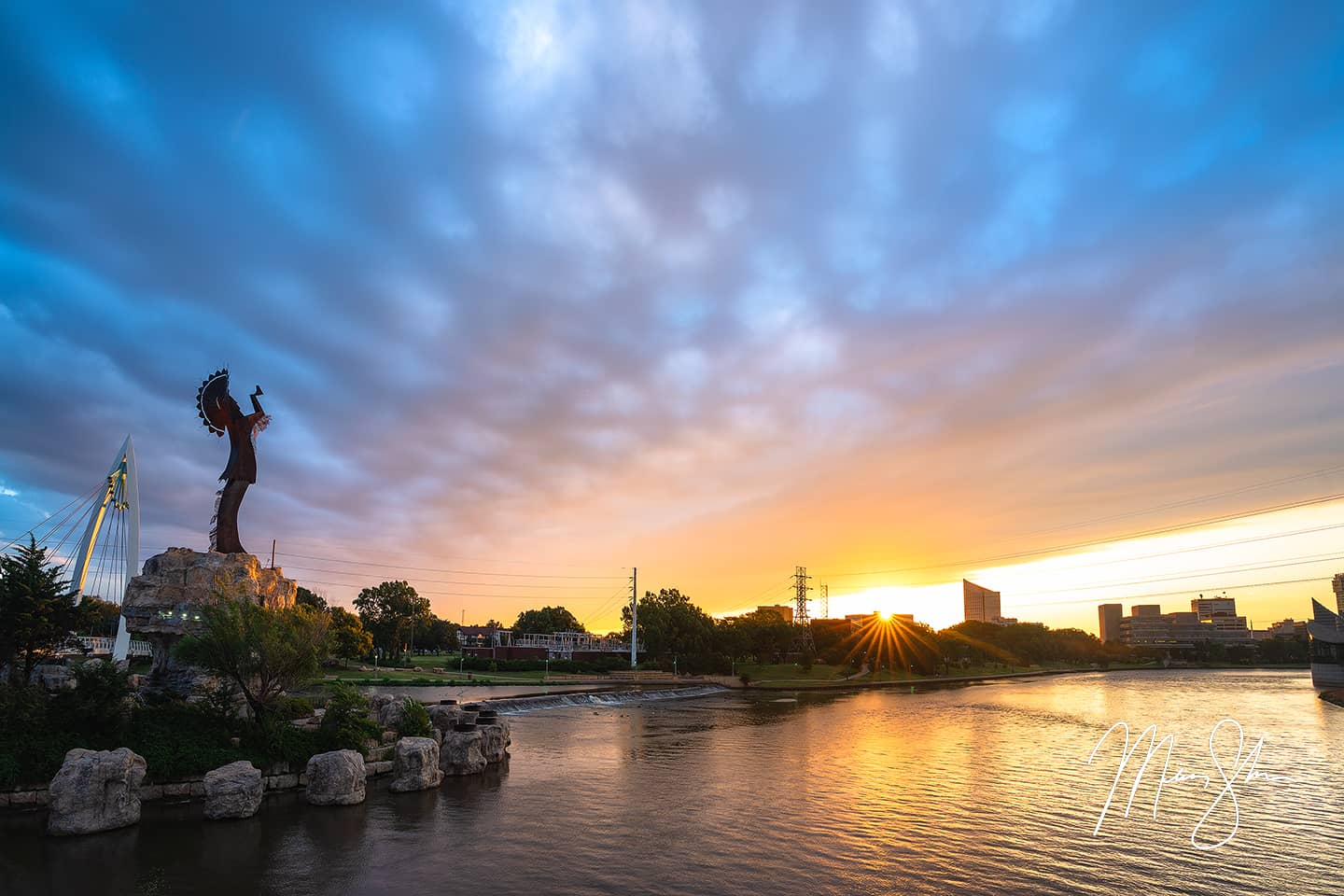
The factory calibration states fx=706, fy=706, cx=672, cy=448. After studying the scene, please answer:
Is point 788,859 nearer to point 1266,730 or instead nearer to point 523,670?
point 1266,730

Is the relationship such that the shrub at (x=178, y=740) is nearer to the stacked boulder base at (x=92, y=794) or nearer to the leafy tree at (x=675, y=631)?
the stacked boulder base at (x=92, y=794)

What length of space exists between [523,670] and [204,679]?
267 feet

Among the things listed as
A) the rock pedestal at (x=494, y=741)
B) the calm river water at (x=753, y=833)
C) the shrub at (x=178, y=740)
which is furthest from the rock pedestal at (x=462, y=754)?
the shrub at (x=178, y=740)

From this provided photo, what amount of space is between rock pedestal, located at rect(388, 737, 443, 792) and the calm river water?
764 millimetres

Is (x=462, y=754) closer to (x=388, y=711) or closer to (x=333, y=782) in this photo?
(x=388, y=711)

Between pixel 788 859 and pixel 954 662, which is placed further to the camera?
pixel 954 662

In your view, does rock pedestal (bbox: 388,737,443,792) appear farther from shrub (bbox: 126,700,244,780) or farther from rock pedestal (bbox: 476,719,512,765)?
shrub (bbox: 126,700,244,780)

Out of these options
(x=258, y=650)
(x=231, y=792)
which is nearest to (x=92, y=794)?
(x=231, y=792)

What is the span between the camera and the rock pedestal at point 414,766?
35500mm

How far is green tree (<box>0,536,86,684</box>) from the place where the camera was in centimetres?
4525

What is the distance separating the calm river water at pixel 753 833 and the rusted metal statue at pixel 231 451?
807 inches

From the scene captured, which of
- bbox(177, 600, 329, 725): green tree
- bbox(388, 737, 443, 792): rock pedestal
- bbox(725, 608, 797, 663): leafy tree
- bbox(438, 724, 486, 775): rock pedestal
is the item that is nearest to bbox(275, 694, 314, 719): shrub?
bbox(177, 600, 329, 725): green tree

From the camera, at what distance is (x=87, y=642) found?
81125mm

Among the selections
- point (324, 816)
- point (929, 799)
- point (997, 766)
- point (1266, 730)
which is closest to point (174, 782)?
point (324, 816)
